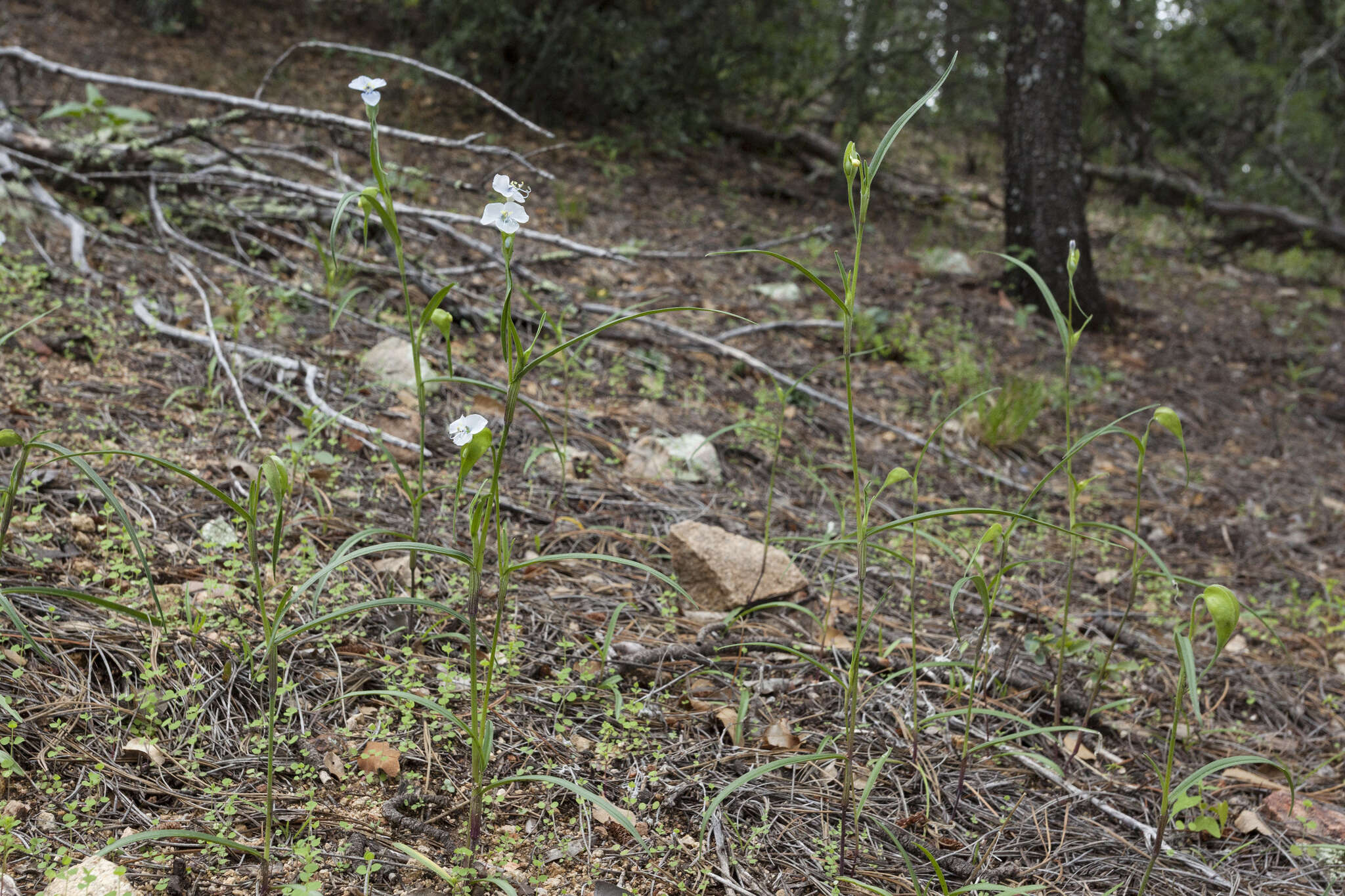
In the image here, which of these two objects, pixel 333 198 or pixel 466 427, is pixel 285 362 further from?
pixel 466 427

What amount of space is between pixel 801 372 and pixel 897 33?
186 inches

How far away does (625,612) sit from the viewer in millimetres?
1940

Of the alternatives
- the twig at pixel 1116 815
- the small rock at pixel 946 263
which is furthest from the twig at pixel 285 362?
the small rock at pixel 946 263

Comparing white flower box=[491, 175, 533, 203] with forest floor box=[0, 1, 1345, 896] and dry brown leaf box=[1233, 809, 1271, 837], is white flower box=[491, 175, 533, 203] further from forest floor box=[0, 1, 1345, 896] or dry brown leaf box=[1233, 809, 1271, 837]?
dry brown leaf box=[1233, 809, 1271, 837]

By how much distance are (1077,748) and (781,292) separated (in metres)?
3.22

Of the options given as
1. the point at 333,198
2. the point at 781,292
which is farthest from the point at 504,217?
the point at 781,292

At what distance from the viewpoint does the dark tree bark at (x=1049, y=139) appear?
4.86 metres

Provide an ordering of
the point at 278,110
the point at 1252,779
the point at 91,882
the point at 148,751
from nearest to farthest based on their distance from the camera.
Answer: the point at 91,882, the point at 148,751, the point at 1252,779, the point at 278,110

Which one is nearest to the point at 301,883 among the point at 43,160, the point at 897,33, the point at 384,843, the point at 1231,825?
the point at 384,843

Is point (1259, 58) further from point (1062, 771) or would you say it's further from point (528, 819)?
point (528, 819)

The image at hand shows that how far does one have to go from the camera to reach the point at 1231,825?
1619mm

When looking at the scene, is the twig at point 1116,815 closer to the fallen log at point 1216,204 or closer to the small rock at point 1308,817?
the small rock at point 1308,817

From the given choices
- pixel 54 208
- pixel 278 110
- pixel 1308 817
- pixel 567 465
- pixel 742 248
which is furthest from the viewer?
pixel 742 248

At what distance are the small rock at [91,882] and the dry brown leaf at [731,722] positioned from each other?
36.7 inches
